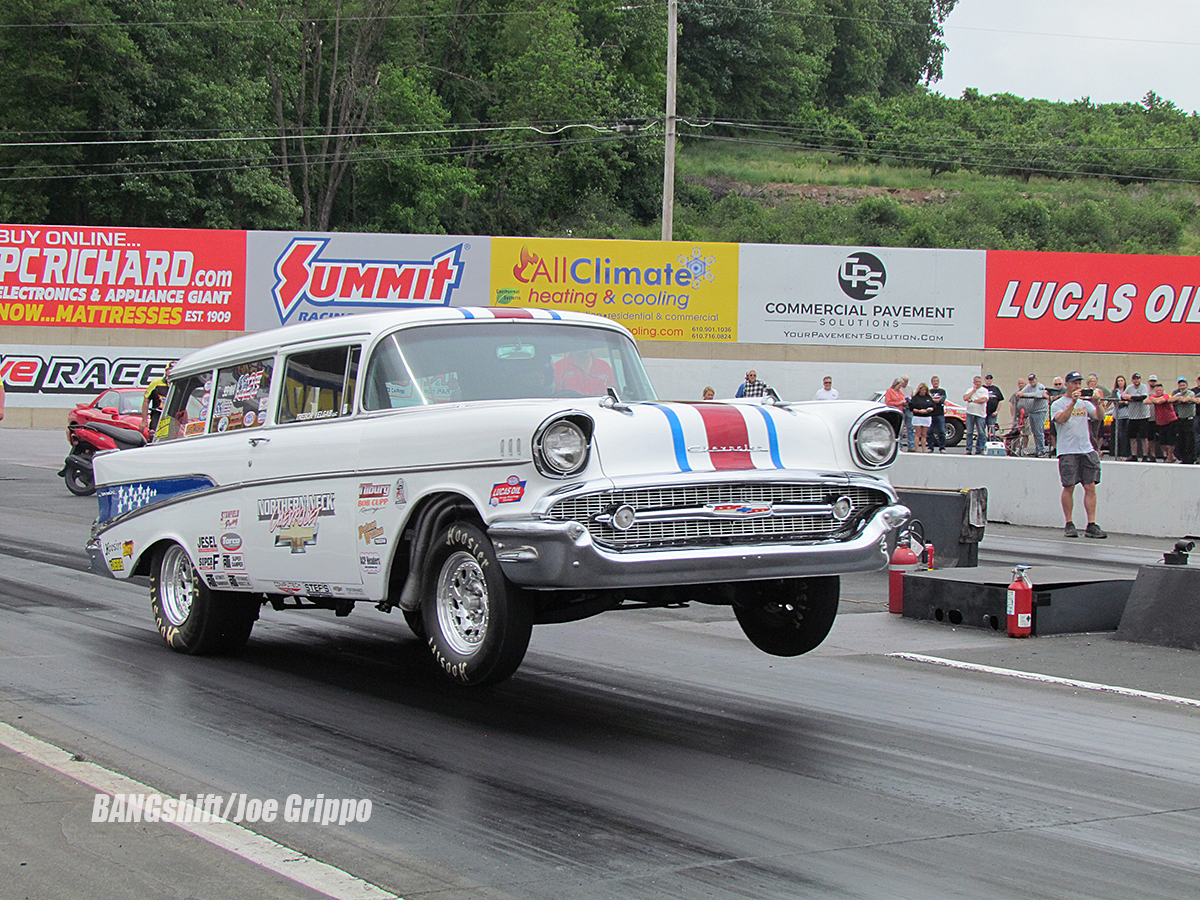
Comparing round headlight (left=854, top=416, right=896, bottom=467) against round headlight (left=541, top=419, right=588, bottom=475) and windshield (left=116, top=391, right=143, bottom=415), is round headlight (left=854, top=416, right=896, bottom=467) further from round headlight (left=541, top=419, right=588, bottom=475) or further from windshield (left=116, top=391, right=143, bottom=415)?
windshield (left=116, top=391, right=143, bottom=415)

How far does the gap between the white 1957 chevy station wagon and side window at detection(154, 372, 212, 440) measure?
221mm

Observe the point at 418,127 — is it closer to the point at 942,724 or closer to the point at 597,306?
the point at 597,306

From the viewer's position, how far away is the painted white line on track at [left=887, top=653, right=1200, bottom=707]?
7512 mm

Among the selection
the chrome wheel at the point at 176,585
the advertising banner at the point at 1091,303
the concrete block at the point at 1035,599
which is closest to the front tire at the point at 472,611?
the chrome wheel at the point at 176,585

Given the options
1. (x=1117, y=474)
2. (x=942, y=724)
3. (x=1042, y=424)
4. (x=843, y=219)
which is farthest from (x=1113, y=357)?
(x=942, y=724)

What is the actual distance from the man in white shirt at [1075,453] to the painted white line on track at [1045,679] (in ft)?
29.1

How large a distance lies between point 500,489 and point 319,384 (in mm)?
1818

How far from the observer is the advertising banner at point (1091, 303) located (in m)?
34.8

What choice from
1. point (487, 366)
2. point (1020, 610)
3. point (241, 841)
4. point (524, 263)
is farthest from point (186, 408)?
point (524, 263)

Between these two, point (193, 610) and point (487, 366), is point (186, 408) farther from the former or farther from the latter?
point (487, 366)

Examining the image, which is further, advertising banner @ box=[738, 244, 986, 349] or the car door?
advertising banner @ box=[738, 244, 986, 349]

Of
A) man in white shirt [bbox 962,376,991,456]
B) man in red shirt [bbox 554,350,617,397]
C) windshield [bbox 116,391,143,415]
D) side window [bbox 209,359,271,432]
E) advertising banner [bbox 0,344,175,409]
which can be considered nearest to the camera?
man in red shirt [bbox 554,350,617,397]

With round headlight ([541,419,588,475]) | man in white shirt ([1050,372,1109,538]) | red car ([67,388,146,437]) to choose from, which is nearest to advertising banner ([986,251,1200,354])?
man in white shirt ([1050,372,1109,538])

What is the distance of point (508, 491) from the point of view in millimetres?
6086
